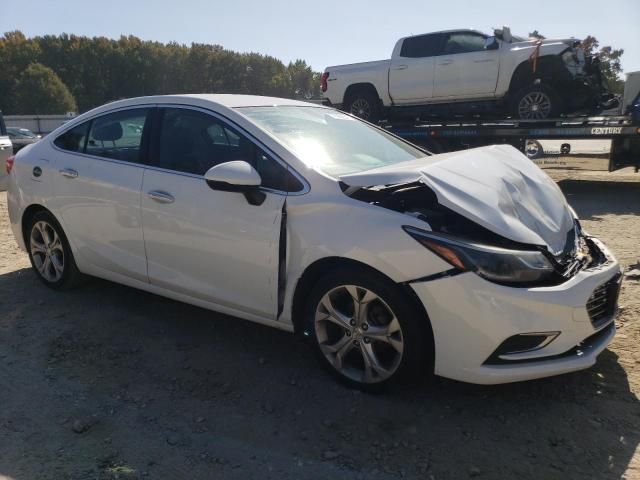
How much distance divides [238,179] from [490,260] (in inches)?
56.0

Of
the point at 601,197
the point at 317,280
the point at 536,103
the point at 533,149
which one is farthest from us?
the point at 533,149

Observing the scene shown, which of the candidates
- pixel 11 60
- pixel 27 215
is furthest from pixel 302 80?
pixel 27 215

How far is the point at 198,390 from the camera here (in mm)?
3145

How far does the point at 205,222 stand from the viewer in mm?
3344

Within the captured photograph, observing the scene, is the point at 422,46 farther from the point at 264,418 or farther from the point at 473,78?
the point at 264,418

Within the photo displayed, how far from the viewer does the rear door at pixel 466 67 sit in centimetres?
1029

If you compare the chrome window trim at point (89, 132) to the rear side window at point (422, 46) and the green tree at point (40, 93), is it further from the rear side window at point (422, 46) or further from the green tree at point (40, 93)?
the green tree at point (40, 93)

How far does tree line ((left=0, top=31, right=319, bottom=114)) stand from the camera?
7038 centimetres

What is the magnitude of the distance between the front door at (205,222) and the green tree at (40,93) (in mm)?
75009

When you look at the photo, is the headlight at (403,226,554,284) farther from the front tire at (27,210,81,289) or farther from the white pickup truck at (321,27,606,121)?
the white pickup truck at (321,27,606,121)

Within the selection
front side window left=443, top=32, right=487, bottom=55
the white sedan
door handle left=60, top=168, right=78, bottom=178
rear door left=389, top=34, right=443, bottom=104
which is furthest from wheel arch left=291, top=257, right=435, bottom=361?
rear door left=389, top=34, right=443, bottom=104

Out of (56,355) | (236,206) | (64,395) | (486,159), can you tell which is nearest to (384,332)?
(236,206)

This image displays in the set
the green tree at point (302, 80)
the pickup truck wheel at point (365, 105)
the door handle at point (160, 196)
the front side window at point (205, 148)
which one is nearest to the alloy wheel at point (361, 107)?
the pickup truck wheel at point (365, 105)

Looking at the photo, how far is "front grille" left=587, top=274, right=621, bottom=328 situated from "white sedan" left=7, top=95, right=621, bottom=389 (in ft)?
0.04
